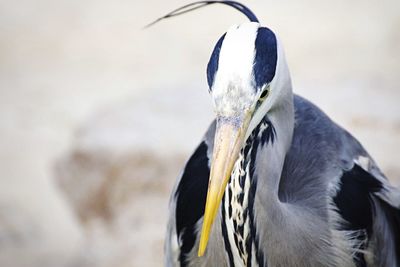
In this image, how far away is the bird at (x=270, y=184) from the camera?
2230 millimetres

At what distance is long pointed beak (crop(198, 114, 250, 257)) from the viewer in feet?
7.26

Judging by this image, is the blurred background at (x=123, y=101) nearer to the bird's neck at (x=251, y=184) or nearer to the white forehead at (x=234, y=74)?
the bird's neck at (x=251, y=184)

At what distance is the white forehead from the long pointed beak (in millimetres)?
40

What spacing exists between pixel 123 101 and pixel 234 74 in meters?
2.89

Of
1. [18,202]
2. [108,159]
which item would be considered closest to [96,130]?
[108,159]

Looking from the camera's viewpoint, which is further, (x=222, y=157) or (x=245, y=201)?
(x=245, y=201)

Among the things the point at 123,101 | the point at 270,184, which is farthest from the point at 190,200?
the point at 123,101

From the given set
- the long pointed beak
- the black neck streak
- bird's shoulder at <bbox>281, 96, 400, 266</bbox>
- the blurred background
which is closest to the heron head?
the long pointed beak

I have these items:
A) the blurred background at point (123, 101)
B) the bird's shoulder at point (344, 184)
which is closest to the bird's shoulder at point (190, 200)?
the bird's shoulder at point (344, 184)

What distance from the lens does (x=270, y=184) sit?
97.9 inches

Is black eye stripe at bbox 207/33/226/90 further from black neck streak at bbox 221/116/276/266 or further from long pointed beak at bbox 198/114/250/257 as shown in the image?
black neck streak at bbox 221/116/276/266

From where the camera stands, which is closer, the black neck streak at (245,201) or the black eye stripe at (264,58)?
the black eye stripe at (264,58)

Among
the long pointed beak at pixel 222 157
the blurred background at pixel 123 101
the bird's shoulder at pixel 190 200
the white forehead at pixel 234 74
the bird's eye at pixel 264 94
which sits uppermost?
the white forehead at pixel 234 74

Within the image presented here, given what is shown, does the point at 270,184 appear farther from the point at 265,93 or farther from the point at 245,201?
the point at 265,93
